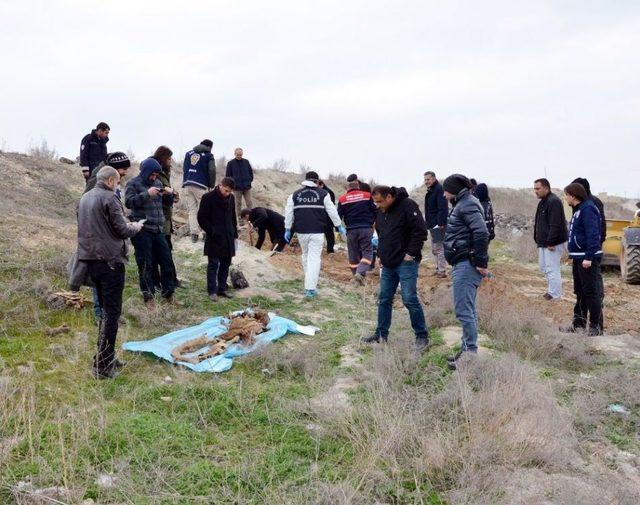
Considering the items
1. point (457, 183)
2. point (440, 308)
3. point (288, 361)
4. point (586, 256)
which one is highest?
point (457, 183)

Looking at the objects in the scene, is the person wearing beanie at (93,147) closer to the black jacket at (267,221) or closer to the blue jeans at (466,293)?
the black jacket at (267,221)

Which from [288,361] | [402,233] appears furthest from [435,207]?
[288,361]

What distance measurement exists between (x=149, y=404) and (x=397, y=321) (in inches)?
153

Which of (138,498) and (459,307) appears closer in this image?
(138,498)

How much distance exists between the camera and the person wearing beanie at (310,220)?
920 cm

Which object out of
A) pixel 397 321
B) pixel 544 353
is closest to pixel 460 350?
pixel 544 353

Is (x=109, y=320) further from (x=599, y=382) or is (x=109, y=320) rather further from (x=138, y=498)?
(x=599, y=382)

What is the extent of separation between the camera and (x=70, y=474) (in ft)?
12.2

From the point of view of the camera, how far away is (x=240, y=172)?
13227mm

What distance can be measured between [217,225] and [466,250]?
3.79 meters

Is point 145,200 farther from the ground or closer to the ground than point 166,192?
closer to the ground

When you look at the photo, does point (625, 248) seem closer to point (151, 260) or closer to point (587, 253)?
point (587, 253)

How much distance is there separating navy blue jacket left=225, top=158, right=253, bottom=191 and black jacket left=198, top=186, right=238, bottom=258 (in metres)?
4.80

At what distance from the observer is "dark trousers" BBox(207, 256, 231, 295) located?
845 centimetres
